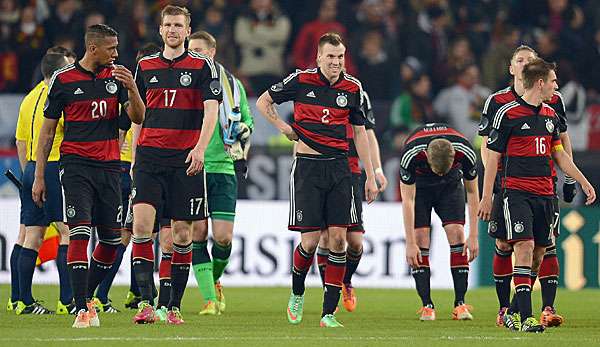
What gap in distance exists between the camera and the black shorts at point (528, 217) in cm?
1049

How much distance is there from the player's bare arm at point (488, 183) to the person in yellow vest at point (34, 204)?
3.63 m

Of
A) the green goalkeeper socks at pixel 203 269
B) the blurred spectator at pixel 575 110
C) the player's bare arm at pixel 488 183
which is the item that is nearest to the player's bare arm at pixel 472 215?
the player's bare arm at pixel 488 183

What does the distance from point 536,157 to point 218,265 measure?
3368 millimetres

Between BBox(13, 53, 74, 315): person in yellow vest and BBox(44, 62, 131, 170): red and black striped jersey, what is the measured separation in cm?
156

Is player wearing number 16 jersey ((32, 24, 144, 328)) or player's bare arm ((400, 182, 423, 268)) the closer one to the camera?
player wearing number 16 jersey ((32, 24, 144, 328))

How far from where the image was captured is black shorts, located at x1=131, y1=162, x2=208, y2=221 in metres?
10.4

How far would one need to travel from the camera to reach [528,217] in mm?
10516

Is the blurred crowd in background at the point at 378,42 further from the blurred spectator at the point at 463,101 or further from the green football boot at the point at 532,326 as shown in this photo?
the green football boot at the point at 532,326

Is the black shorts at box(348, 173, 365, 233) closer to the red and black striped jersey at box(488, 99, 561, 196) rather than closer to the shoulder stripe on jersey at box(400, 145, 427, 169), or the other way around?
the shoulder stripe on jersey at box(400, 145, 427, 169)

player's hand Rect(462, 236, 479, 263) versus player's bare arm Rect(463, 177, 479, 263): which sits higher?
player's bare arm Rect(463, 177, 479, 263)

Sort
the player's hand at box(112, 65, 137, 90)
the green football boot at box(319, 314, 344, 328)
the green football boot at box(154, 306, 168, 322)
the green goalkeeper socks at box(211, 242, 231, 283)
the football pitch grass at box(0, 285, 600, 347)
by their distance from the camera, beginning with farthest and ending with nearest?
the green goalkeeper socks at box(211, 242, 231, 283) → the green football boot at box(154, 306, 168, 322) → the green football boot at box(319, 314, 344, 328) → the player's hand at box(112, 65, 137, 90) → the football pitch grass at box(0, 285, 600, 347)

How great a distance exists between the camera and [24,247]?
40.2ft

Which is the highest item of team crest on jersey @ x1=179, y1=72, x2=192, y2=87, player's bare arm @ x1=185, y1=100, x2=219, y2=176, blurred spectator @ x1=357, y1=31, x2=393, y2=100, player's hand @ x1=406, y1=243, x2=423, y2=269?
blurred spectator @ x1=357, y1=31, x2=393, y2=100

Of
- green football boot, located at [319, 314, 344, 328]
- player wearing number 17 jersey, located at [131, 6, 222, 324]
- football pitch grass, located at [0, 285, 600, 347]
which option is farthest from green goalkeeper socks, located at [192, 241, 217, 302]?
green football boot, located at [319, 314, 344, 328]
